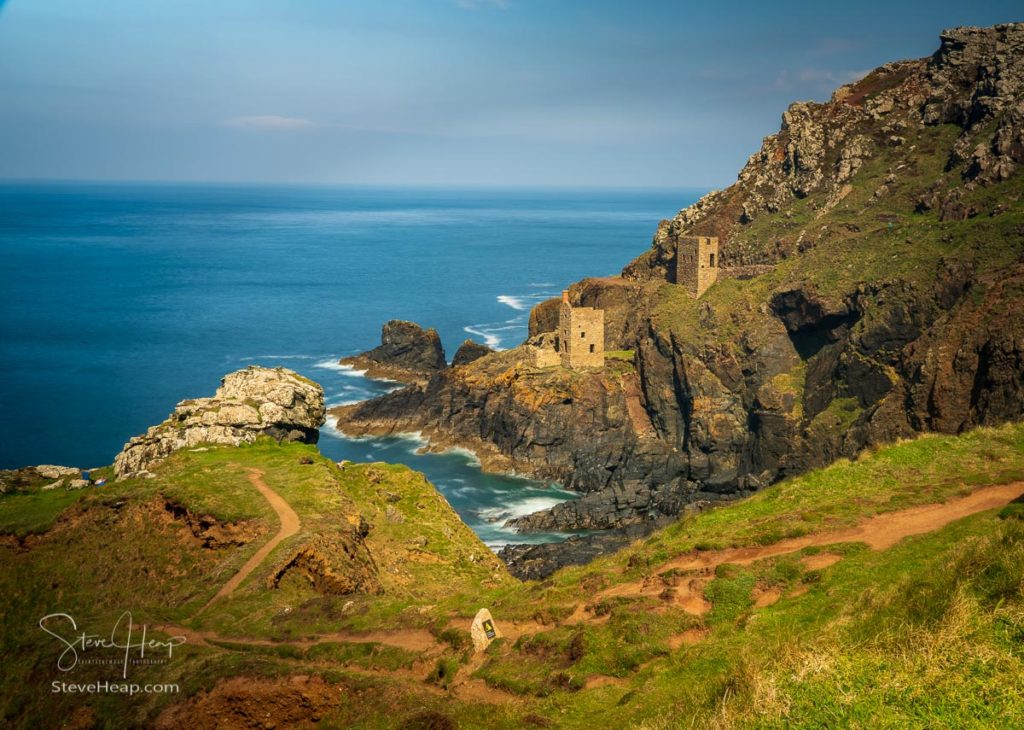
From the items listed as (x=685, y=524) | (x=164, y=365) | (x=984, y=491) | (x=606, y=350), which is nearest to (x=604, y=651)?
(x=685, y=524)

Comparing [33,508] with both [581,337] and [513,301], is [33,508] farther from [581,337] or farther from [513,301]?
[513,301]

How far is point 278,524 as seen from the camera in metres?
26.6

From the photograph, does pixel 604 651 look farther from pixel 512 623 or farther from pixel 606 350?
pixel 606 350

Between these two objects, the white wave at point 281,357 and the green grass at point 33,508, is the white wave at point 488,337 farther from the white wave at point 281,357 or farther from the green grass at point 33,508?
the green grass at point 33,508

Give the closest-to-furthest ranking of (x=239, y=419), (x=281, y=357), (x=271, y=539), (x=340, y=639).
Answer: (x=340, y=639)
(x=271, y=539)
(x=239, y=419)
(x=281, y=357)

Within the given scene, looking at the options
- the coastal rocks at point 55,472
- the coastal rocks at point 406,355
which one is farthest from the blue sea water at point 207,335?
the coastal rocks at point 55,472

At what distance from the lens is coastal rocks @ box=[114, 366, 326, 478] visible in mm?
33250

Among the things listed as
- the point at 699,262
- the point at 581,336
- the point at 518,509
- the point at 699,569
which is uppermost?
the point at 699,262

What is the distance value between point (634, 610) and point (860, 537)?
5.83 meters

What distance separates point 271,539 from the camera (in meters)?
25.9

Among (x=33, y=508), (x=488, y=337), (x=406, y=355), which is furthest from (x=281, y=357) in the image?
(x=33, y=508)

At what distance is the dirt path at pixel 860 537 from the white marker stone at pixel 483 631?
195cm

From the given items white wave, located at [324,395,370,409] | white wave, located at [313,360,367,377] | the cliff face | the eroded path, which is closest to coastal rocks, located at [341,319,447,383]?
white wave, located at [313,360,367,377]

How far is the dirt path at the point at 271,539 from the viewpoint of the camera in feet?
77.9
